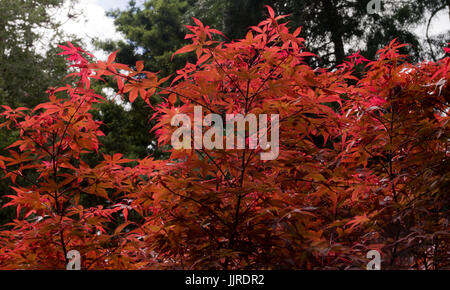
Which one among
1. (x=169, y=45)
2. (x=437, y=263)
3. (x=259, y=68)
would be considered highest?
(x=169, y=45)

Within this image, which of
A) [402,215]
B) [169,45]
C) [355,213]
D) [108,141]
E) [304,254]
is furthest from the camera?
[169,45]

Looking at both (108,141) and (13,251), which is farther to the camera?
(108,141)

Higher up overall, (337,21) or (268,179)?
(337,21)

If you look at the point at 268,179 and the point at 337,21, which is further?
the point at 337,21

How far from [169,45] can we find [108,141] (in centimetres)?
446

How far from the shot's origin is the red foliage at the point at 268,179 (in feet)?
5.33

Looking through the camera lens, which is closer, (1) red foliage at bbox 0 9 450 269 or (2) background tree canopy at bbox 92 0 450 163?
(1) red foliage at bbox 0 9 450 269

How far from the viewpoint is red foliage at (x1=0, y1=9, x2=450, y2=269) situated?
64.0 inches

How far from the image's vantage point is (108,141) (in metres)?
9.43

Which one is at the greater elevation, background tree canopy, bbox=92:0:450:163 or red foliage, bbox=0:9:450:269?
background tree canopy, bbox=92:0:450:163

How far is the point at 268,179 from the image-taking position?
5.65ft

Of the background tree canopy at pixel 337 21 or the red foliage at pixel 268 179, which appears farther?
the background tree canopy at pixel 337 21
